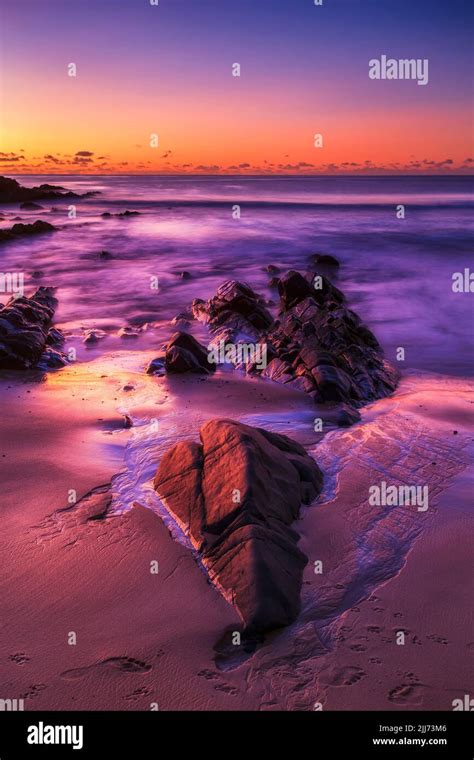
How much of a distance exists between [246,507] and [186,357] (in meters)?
5.50

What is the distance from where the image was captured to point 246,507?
5.21 metres

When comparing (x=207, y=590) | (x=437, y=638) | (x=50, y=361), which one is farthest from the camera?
(x=50, y=361)

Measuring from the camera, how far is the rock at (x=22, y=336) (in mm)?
10481

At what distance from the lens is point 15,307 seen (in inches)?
497

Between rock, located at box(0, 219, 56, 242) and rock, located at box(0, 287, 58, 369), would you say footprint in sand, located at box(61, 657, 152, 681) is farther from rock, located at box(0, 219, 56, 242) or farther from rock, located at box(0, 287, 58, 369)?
rock, located at box(0, 219, 56, 242)

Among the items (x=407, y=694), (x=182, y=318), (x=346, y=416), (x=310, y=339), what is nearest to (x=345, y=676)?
(x=407, y=694)

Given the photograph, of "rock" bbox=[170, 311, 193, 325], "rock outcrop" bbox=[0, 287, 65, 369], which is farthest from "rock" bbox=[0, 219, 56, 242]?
"rock outcrop" bbox=[0, 287, 65, 369]

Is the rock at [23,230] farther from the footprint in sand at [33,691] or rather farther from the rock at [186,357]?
the footprint in sand at [33,691]

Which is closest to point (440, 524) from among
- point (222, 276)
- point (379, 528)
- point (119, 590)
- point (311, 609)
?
point (379, 528)

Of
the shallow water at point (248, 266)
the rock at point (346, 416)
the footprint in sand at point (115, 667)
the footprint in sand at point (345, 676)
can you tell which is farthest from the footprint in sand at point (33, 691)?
the shallow water at point (248, 266)

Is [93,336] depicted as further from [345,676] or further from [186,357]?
[345,676]

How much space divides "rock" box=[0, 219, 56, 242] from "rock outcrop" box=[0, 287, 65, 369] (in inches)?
785

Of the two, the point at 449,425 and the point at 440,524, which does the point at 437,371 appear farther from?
the point at 440,524

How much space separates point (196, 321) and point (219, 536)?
10.1m
